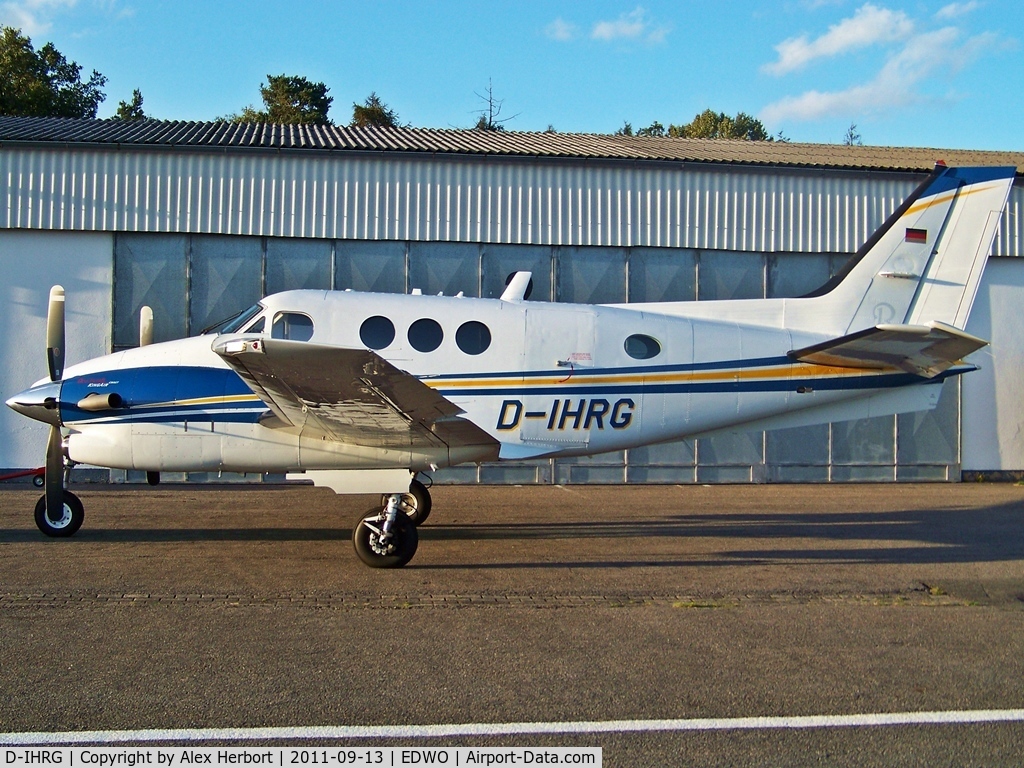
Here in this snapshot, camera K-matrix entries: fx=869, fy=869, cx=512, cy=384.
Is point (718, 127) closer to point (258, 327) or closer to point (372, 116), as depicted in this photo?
point (372, 116)

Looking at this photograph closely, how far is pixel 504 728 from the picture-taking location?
15.2ft

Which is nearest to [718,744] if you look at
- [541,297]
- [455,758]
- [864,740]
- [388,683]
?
[864,740]

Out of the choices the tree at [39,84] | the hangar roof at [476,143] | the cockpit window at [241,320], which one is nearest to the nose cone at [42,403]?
the cockpit window at [241,320]

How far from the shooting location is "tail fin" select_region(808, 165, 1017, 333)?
10.5 metres

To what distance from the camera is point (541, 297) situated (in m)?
17.5

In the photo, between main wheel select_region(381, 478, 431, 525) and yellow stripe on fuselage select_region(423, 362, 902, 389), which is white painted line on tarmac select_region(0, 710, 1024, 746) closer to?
yellow stripe on fuselage select_region(423, 362, 902, 389)

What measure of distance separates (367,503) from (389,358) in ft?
16.4

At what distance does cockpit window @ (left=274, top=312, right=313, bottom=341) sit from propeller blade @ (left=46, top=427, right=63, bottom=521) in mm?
2803

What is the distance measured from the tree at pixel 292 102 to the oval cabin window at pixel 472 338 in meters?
34.7

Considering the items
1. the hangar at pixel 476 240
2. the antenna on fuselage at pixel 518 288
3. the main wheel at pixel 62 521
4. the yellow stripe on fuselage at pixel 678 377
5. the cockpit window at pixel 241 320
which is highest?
the hangar at pixel 476 240

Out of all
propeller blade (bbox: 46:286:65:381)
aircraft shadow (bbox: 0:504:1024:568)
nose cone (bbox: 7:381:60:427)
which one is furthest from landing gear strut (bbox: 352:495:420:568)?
propeller blade (bbox: 46:286:65:381)

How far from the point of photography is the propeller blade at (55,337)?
10148 mm

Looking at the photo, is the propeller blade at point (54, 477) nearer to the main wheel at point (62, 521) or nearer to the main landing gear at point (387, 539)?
the main wheel at point (62, 521)

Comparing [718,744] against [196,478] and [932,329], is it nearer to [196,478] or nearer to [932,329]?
[932,329]
